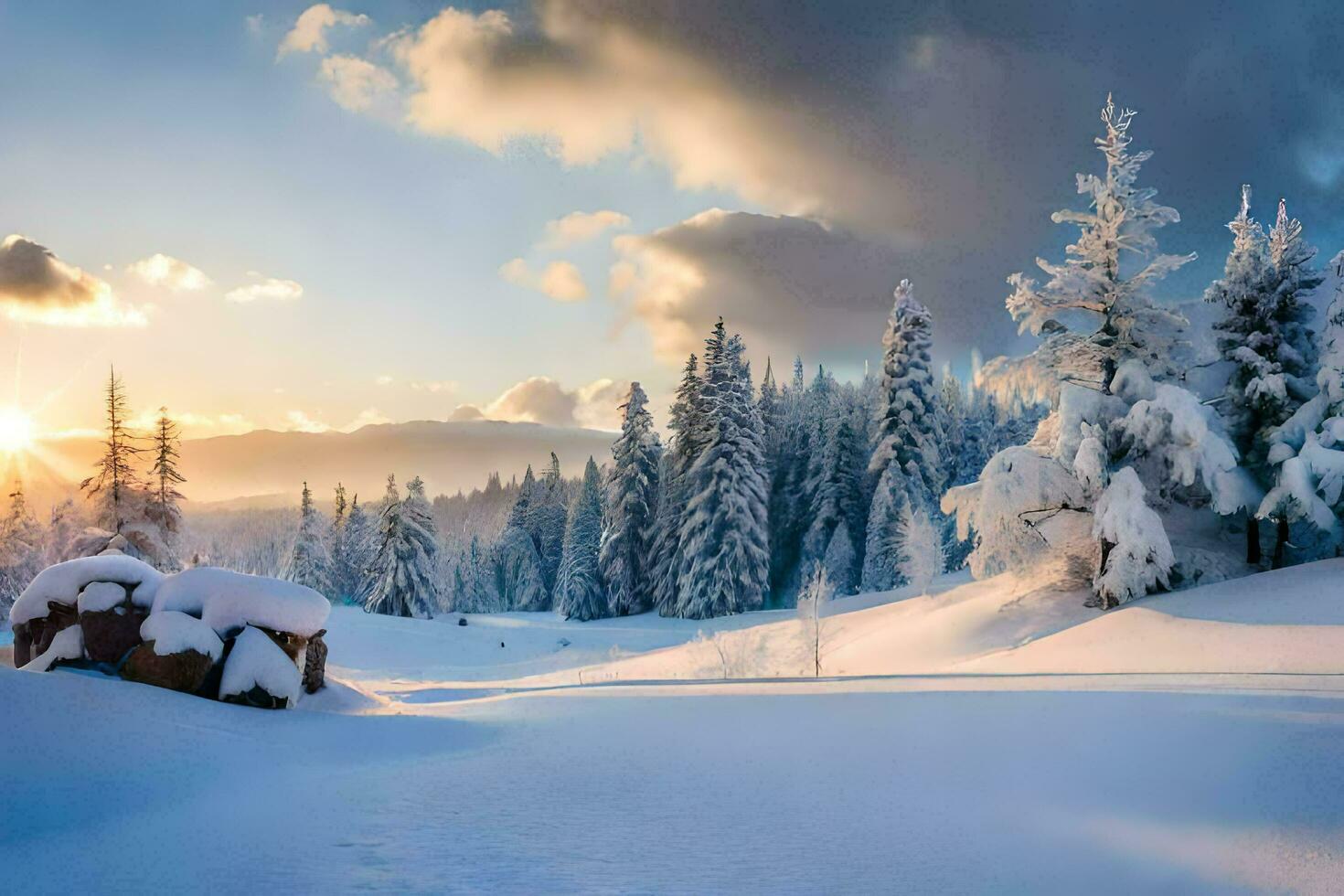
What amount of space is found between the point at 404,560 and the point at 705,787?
134 ft

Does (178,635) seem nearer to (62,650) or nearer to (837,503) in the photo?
(62,650)

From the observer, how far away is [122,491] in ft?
105

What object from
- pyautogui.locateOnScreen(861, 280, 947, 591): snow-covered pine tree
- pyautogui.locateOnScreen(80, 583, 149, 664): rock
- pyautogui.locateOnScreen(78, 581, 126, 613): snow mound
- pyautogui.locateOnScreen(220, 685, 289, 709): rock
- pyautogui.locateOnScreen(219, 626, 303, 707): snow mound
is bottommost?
pyautogui.locateOnScreen(220, 685, 289, 709): rock

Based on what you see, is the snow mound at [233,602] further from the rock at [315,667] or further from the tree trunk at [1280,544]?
the tree trunk at [1280,544]

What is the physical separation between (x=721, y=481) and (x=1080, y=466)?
22113 mm

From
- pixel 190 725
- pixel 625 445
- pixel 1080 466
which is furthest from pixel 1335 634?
pixel 625 445

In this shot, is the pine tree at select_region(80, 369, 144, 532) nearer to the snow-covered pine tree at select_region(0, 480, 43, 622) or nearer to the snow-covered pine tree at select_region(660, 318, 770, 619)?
the snow-covered pine tree at select_region(0, 480, 43, 622)

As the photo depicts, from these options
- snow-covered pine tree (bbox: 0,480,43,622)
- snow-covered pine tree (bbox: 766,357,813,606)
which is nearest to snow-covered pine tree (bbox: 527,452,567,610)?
snow-covered pine tree (bbox: 766,357,813,606)

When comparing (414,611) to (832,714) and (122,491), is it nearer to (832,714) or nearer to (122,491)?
(122,491)

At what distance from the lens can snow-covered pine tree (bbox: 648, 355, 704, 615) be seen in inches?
1644

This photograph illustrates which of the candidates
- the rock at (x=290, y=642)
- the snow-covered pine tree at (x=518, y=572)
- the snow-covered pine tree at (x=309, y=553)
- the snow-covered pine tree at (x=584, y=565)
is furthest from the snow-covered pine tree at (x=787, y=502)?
the rock at (x=290, y=642)

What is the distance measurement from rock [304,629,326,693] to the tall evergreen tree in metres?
27.3

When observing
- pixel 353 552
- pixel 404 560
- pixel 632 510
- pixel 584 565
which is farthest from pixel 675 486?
pixel 353 552

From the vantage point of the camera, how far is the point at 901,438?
4122 centimetres
